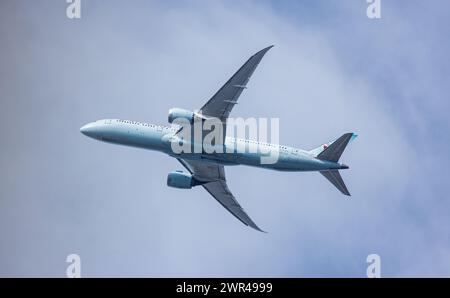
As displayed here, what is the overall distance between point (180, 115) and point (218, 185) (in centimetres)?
1123

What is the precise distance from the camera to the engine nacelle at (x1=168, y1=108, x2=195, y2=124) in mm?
Result: 62281

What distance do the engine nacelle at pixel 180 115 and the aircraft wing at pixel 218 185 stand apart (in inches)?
248

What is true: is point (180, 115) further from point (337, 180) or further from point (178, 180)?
point (337, 180)

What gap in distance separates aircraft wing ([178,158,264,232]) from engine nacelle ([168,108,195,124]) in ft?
20.7

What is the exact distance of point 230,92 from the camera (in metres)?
59.9

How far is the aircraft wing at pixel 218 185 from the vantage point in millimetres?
68250

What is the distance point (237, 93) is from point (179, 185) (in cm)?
1321

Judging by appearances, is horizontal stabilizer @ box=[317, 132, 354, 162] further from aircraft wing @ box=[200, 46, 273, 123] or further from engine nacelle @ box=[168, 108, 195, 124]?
engine nacelle @ box=[168, 108, 195, 124]

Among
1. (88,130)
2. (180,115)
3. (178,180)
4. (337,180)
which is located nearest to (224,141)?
(180,115)

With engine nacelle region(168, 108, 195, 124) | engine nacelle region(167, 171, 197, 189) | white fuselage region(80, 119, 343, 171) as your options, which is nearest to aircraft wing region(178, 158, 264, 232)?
engine nacelle region(167, 171, 197, 189)

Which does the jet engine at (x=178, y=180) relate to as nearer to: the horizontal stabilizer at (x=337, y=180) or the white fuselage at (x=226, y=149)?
the white fuselage at (x=226, y=149)

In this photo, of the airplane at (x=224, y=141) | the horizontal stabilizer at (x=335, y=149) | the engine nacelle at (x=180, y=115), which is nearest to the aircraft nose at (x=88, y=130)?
the airplane at (x=224, y=141)

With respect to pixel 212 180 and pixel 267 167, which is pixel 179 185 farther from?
pixel 267 167
